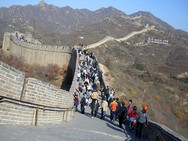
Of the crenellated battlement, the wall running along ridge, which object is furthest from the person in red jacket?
the crenellated battlement

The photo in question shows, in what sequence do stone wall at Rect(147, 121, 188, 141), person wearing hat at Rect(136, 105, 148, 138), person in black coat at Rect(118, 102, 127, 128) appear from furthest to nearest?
person in black coat at Rect(118, 102, 127, 128) → person wearing hat at Rect(136, 105, 148, 138) → stone wall at Rect(147, 121, 188, 141)

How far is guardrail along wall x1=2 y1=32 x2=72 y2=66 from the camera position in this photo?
46.0 m

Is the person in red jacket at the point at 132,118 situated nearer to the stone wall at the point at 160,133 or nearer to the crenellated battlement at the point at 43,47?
the stone wall at the point at 160,133

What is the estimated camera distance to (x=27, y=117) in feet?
29.9

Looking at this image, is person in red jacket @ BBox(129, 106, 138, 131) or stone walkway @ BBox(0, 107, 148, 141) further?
person in red jacket @ BBox(129, 106, 138, 131)

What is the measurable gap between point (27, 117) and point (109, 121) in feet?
27.6

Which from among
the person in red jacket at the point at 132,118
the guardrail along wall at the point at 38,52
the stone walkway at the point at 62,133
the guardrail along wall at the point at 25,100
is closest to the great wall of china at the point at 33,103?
the guardrail along wall at the point at 25,100

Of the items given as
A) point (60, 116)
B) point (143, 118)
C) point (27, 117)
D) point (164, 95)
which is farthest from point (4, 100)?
point (164, 95)

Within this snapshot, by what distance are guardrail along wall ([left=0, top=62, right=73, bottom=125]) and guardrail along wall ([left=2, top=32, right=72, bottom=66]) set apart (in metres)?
33.9

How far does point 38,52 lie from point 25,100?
41197mm

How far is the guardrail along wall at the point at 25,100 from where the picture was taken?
25.2 feet

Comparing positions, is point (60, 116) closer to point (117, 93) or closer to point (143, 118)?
point (143, 118)

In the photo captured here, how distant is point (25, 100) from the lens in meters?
8.85

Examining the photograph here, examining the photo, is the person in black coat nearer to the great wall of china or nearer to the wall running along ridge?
the great wall of china
